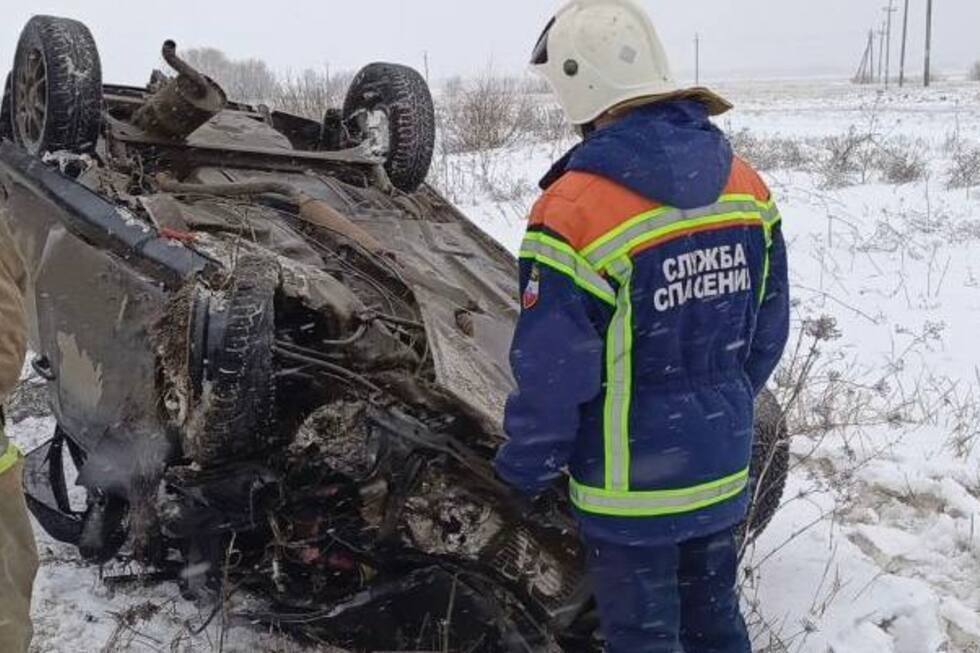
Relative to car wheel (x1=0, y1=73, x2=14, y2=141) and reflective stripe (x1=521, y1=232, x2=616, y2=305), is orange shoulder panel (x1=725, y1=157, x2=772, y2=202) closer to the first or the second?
reflective stripe (x1=521, y1=232, x2=616, y2=305)

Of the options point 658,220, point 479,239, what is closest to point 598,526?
point 658,220

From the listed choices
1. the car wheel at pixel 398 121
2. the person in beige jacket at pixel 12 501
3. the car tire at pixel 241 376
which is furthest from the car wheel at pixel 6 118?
the person in beige jacket at pixel 12 501

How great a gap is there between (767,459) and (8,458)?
220cm

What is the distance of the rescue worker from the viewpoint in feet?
7.28

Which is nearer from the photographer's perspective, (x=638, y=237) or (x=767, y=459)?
(x=638, y=237)

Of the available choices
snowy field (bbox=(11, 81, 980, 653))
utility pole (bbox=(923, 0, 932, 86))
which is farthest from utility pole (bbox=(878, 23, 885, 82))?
snowy field (bbox=(11, 81, 980, 653))

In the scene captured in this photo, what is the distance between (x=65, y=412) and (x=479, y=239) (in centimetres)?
183

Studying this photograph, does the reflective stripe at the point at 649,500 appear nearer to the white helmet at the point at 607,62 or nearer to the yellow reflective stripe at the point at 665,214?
the yellow reflective stripe at the point at 665,214

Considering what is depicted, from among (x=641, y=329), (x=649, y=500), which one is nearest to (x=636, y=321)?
(x=641, y=329)

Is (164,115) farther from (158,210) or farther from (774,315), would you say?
(774,315)

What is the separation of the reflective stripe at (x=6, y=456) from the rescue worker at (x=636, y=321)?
3.39ft

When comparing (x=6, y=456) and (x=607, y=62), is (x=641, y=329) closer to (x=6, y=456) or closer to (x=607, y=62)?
(x=607, y=62)

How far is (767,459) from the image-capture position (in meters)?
3.40

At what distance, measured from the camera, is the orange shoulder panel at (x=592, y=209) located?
2211mm
